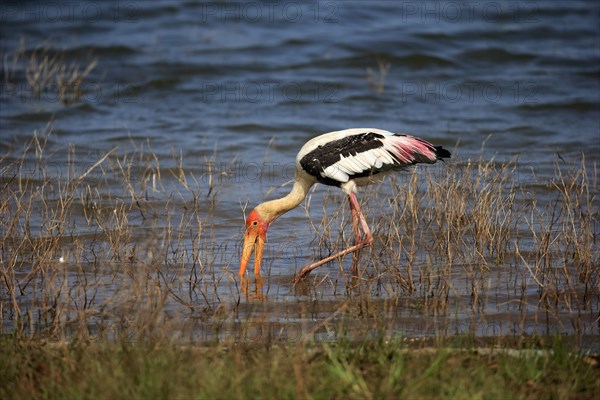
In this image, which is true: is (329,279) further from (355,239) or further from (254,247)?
(254,247)

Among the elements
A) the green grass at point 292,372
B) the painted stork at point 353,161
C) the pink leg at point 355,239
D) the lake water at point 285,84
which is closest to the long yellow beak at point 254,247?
the painted stork at point 353,161

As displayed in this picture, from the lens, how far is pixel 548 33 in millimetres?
22031

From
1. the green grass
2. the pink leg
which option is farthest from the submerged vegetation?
the green grass

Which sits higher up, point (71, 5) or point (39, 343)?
point (71, 5)

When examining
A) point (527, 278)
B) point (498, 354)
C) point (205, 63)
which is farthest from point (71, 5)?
point (498, 354)

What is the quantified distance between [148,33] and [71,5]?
3.27 metres

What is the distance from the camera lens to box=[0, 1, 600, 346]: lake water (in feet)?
41.5

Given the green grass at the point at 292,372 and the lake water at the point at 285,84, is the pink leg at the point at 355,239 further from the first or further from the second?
the green grass at the point at 292,372

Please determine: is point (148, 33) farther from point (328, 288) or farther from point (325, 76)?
point (328, 288)

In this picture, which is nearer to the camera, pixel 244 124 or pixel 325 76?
pixel 244 124

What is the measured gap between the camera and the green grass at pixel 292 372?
467 centimetres

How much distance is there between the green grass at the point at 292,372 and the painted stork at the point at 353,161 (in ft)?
9.16

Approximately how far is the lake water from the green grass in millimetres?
1921

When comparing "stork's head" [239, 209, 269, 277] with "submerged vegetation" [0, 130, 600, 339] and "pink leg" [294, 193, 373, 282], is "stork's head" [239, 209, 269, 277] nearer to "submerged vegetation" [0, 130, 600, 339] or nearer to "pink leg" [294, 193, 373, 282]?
"submerged vegetation" [0, 130, 600, 339]
